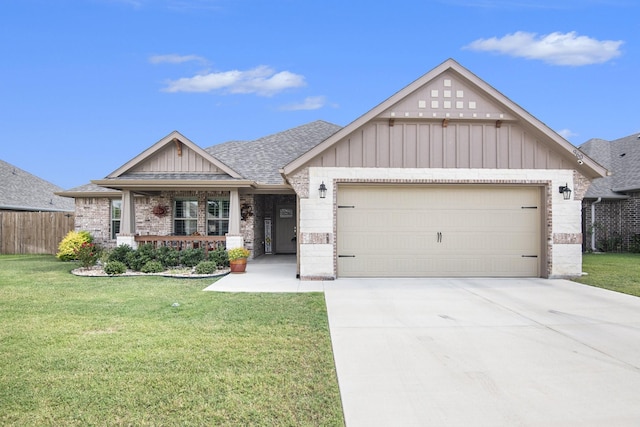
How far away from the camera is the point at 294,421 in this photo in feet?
10.00

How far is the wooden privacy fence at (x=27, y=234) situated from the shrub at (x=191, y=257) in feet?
31.5

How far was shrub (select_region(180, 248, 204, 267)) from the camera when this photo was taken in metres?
12.0

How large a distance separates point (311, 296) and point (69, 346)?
4.27 meters

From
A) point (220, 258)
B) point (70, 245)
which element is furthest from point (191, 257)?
point (70, 245)

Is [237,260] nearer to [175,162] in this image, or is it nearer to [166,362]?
[175,162]

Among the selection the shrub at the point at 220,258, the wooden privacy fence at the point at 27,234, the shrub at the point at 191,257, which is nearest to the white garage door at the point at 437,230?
the shrub at the point at 220,258

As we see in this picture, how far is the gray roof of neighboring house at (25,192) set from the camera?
855 inches

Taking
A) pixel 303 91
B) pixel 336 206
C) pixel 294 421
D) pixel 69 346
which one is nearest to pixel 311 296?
pixel 336 206

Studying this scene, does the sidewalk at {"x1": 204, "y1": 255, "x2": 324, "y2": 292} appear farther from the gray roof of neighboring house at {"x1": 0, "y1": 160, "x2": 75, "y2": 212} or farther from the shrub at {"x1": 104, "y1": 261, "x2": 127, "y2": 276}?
the gray roof of neighboring house at {"x1": 0, "y1": 160, "x2": 75, "y2": 212}

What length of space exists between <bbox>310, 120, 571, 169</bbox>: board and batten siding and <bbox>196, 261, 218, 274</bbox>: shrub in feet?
13.6

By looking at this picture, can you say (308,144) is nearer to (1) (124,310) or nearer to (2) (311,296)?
(2) (311,296)

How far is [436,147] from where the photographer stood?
10242 millimetres

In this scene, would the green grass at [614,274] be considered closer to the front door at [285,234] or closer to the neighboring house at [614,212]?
the neighboring house at [614,212]

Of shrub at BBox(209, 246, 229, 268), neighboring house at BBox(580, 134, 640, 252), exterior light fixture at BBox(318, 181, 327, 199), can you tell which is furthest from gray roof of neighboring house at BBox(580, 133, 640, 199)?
shrub at BBox(209, 246, 229, 268)
